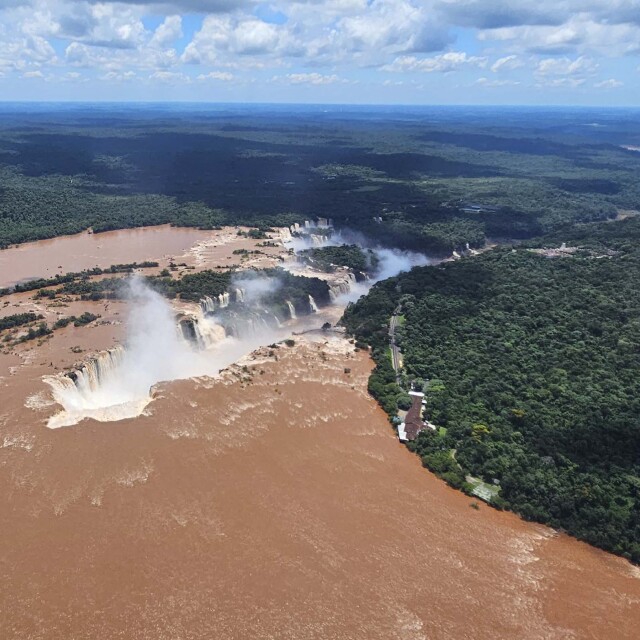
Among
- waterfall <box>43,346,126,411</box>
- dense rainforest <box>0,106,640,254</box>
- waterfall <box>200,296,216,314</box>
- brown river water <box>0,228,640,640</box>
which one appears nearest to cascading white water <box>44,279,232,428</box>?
waterfall <box>43,346,126,411</box>

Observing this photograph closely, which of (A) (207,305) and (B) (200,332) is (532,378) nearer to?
(B) (200,332)

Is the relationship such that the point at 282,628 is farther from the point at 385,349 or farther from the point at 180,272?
the point at 180,272

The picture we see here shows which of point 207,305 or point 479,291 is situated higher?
point 479,291

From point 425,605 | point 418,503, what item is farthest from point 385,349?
point 425,605

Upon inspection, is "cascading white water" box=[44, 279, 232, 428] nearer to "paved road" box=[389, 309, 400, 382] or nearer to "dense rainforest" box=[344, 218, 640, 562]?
"dense rainforest" box=[344, 218, 640, 562]

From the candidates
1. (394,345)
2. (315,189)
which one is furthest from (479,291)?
(315,189)

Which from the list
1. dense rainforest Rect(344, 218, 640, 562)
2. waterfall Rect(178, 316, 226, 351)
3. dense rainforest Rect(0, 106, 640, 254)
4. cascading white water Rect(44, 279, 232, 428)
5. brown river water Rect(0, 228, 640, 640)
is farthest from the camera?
dense rainforest Rect(0, 106, 640, 254)
